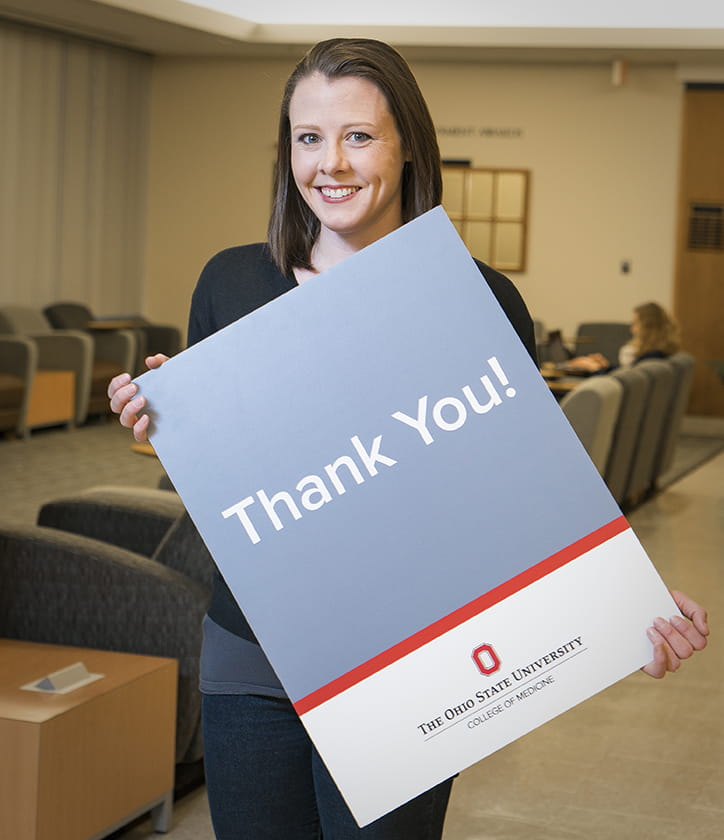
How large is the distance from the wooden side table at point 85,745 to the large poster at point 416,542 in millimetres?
1306

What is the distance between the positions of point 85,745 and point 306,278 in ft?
4.84

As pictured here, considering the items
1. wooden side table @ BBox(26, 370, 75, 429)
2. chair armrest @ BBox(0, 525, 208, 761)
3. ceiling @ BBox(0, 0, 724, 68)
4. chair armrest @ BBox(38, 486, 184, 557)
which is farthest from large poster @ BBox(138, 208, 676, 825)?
ceiling @ BBox(0, 0, 724, 68)

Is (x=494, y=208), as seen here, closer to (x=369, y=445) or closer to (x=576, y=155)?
(x=576, y=155)

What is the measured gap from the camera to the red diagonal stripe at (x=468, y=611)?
4.50 feet

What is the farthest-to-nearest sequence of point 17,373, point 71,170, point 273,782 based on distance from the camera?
point 71,170 → point 17,373 → point 273,782

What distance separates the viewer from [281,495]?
4.54ft

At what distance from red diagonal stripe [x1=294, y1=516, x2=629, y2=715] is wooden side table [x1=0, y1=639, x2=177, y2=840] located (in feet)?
4.30

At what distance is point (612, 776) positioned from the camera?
3.64 m

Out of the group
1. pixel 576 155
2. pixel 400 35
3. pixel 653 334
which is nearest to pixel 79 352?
pixel 400 35

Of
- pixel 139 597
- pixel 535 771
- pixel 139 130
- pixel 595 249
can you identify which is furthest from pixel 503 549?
pixel 139 130

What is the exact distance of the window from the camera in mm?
13188

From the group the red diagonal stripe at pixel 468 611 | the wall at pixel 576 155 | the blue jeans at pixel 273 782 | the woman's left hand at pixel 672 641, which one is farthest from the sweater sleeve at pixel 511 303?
the wall at pixel 576 155

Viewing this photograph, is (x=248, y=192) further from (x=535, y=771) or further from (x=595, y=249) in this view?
(x=535, y=771)

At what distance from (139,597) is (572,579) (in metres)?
1.87
